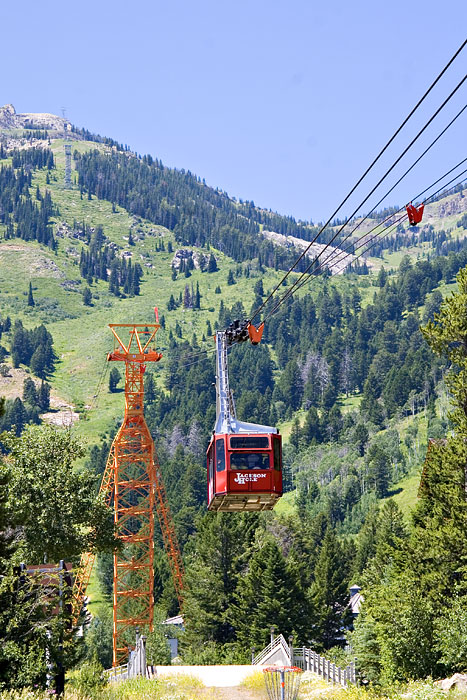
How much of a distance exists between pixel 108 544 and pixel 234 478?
1999 centimetres

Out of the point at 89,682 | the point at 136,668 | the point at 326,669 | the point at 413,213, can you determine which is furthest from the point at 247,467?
the point at 136,668

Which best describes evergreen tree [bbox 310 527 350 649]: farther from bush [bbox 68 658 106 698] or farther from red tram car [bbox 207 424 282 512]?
bush [bbox 68 658 106 698]

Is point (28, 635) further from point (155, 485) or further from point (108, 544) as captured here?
point (155, 485)

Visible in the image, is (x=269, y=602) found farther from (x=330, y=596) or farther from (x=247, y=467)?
(x=247, y=467)

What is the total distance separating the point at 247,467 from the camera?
1651 inches

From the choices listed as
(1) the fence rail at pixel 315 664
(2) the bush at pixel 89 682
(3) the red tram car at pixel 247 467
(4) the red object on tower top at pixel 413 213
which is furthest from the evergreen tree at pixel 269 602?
(4) the red object on tower top at pixel 413 213

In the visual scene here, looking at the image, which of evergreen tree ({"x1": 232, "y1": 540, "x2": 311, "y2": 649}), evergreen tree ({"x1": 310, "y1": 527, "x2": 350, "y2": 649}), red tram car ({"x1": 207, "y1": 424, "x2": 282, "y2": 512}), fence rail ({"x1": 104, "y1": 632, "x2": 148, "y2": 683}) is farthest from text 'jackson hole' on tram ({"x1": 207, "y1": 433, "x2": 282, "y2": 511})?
evergreen tree ({"x1": 310, "y1": 527, "x2": 350, "y2": 649})

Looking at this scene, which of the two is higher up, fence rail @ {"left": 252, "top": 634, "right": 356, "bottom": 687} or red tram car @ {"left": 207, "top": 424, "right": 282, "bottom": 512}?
red tram car @ {"left": 207, "top": 424, "right": 282, "bottom": 512}

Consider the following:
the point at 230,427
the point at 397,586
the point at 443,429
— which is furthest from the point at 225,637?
the point at 443,429

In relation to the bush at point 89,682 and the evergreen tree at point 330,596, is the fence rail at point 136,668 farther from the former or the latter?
the evergreen tree at point 330,596

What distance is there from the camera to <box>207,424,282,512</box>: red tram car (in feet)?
137

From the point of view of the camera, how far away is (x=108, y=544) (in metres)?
59.1

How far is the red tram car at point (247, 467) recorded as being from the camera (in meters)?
41.8

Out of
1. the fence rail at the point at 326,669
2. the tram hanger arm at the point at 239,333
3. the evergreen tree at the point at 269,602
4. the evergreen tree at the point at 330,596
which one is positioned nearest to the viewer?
the tram hanger arm at the point at 239,333
